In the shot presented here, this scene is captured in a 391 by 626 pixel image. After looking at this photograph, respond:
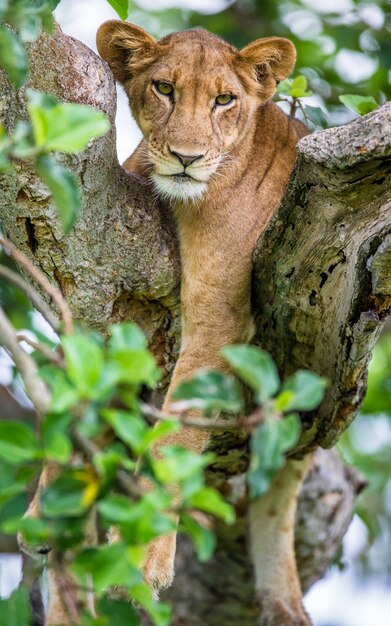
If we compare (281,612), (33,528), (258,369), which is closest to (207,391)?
(258,369)

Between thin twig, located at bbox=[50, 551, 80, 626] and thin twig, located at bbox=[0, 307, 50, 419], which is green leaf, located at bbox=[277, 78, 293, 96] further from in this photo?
thin twig, located at bbox=[50, 551, 80, 626]

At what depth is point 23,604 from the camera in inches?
99.0

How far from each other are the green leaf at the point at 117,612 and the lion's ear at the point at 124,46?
2.73 meters

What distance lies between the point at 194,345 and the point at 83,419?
2.47m

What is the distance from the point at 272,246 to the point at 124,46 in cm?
116

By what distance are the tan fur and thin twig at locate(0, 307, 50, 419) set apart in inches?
83.5

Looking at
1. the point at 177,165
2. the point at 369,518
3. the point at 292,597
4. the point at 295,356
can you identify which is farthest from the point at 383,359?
the point at 177,165

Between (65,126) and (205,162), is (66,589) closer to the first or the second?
(65,126)

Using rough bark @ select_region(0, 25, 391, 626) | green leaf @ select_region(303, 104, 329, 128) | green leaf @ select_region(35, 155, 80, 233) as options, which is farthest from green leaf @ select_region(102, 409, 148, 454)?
green leaf @ select_region(303, 104, 329, 128)

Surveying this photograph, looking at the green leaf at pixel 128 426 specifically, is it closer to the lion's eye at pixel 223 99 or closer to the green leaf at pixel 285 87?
the lion's eye at pixel 223 99

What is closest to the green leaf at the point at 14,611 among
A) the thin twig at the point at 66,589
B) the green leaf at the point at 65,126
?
the thin twig at the point at 66,589

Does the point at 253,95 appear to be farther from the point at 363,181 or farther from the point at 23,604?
the point at 23,604

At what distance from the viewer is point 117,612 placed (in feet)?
8.14

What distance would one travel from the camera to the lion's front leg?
5848 millimetres
